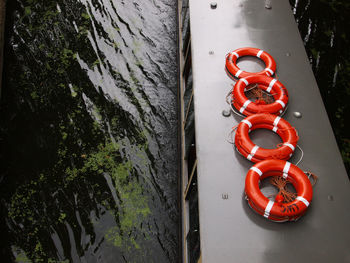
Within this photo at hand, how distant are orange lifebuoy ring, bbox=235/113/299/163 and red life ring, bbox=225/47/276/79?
43 centimetres

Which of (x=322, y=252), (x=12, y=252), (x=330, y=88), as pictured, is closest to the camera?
(x=322, y=252)

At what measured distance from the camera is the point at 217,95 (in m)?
2.39

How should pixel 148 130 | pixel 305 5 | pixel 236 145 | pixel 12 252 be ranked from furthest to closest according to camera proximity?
1. pixel 305 5
2. pixel 148 130
3. pixel 12 252
4. pixel 236 145

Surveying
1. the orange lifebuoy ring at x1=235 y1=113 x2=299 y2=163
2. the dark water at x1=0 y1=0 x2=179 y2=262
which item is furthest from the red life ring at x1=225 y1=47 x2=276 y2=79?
the dark water at x1=0 y1=0 x2=179 y2=262

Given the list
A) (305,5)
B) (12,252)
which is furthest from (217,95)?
(305,5)

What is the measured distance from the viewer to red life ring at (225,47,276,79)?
96.2 inches

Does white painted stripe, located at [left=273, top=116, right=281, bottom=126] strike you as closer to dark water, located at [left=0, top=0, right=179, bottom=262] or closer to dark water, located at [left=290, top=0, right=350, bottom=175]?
dark water, located at [left=0, top=0, right=179, bottom=262]

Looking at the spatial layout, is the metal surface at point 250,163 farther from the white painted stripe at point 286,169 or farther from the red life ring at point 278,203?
the white painted stripe at point 286,169

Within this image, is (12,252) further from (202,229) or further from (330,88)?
(330,88)

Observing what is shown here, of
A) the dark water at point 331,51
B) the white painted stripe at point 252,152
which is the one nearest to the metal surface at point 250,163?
the white painted stripe at point 252,152

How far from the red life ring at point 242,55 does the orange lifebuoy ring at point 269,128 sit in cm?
43

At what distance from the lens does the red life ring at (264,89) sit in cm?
223

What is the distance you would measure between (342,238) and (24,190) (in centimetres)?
223

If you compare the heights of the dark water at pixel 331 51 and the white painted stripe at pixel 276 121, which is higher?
the white painted stripe at pixel 276 121
